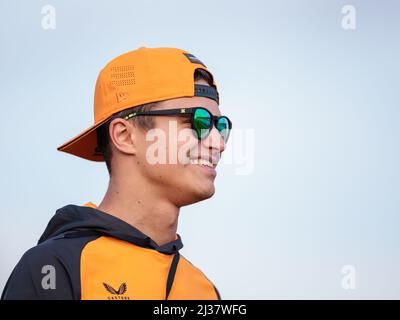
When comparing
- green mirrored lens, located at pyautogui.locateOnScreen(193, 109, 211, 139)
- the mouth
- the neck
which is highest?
green mirrored lens, located at pyautogui.locateOnScreen(193, 109, 211, 139)

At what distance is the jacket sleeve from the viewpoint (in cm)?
510

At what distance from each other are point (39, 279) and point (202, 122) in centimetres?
163

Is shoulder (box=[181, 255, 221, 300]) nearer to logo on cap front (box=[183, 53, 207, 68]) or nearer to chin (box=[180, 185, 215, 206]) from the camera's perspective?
chin (box=[180, 185, 215, 206])

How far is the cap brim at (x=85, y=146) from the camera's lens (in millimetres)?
6117

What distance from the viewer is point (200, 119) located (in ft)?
18.8

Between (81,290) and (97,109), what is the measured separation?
1.54 meters

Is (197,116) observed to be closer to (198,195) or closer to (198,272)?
(198,195)

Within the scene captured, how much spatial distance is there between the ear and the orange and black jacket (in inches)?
19.9

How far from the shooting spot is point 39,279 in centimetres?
514

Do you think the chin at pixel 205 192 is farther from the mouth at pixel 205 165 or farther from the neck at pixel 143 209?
the neck at pixel 143 209

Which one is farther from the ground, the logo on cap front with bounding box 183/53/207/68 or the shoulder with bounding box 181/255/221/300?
the logo on cap front with bounding box 183/53/207/68

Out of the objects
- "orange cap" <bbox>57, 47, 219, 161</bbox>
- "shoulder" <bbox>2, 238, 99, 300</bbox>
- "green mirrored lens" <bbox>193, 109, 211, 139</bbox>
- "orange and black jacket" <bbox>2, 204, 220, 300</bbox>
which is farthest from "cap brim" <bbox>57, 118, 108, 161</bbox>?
"shoulder" <bbox>2, 238, 99, 300</bbox>
